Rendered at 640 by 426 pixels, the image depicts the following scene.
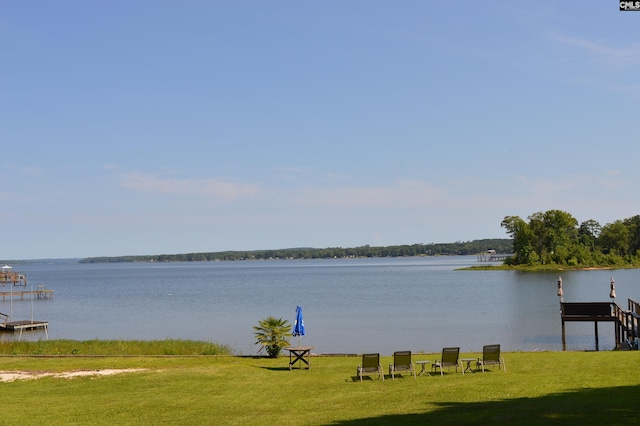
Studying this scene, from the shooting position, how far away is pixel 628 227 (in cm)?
16762

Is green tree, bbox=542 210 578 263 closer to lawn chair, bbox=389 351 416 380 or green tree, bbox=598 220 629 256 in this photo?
A: green tree, bbox=598 220 629 256

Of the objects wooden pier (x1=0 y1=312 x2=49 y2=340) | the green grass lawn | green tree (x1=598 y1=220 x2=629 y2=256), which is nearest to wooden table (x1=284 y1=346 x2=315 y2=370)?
the green grass lawn

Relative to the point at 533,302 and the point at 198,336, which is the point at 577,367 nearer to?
the point at 198,336

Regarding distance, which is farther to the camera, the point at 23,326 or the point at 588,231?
the point at 588,231

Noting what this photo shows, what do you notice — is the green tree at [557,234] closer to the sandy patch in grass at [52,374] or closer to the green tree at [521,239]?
the green tree at [521,239]

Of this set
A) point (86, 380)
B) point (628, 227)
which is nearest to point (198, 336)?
point (86, 380)

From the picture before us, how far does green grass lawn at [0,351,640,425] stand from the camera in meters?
12.5

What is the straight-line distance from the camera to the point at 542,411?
12266 millimetres

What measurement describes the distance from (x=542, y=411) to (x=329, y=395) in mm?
5361

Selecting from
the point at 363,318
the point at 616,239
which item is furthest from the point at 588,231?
the point at 363,318

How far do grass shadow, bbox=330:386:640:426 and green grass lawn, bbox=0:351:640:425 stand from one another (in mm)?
19

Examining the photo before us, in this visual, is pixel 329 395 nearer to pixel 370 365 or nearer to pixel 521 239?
pixel 370 365

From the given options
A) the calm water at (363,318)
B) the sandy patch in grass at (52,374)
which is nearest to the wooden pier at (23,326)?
the calm water at (363,318)

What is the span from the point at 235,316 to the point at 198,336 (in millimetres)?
12299
